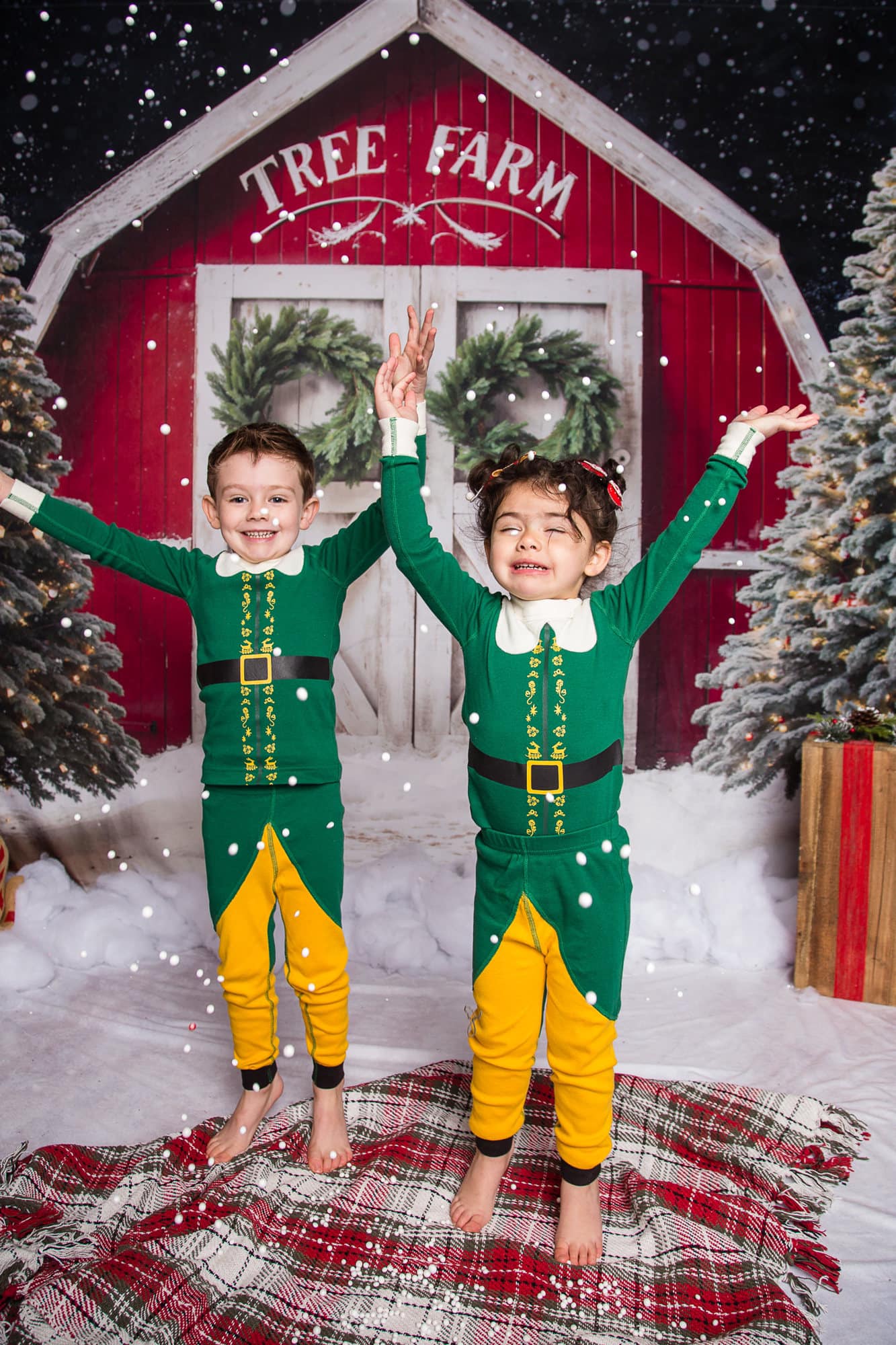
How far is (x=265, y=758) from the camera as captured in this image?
1.91 m

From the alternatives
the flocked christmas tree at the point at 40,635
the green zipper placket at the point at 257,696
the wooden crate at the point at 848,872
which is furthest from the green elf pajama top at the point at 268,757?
the wooden crate at the point at 848,872

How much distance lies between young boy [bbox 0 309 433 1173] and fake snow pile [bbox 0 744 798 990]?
3.88 feet

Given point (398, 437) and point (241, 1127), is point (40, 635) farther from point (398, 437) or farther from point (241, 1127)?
point (398, 437)

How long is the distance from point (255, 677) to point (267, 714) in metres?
0.07

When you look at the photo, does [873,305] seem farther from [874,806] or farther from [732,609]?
[874,806]

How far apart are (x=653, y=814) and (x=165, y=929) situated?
1.68 metres

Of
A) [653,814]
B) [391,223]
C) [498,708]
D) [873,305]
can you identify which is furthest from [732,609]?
[498,708]

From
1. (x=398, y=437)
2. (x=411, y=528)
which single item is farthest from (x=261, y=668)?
(x=398, y=437)

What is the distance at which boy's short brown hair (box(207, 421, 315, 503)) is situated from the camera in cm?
190

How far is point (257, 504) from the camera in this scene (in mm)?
1891

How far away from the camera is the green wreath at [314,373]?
336cm

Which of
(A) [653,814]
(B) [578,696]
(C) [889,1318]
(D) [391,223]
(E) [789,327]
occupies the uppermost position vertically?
(D) [391,223]

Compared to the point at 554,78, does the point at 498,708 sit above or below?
below

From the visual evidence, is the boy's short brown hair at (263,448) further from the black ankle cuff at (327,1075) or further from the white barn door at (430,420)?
the white barn door at (430,420)
